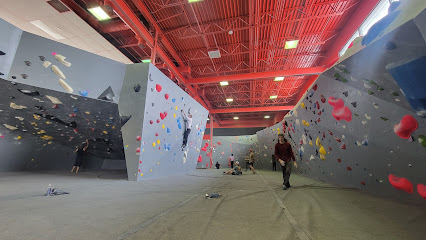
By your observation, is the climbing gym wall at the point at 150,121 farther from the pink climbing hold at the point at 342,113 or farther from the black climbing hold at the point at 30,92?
the pink climbing hold at the point at 342,113

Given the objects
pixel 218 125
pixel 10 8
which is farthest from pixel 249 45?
pixel 218 125

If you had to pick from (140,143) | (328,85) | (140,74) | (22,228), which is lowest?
(22,228)

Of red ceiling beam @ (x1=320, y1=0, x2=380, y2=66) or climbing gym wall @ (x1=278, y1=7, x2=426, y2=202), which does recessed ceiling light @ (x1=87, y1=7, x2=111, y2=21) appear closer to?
climbing gym wall @ (x1=278, y1=7, x2=426, y2=202)

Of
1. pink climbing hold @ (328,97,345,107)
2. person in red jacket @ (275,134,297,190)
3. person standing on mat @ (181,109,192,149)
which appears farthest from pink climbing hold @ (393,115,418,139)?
person standing on mat @ (181,109,192,149)

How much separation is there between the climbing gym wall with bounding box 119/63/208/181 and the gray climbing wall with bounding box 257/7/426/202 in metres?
3.81

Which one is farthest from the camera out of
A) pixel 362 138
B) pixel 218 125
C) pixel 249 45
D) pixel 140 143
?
pixel 218 125

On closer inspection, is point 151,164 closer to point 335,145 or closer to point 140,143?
point 140,143

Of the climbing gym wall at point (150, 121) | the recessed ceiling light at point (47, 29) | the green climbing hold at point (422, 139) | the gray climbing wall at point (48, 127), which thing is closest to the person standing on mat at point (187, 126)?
the climbing gym wall at point (150, 121)

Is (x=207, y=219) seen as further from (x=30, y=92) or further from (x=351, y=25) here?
(x=351, y=25)

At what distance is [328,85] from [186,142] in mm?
5340

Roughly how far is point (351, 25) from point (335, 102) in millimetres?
5361

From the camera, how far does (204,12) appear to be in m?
6.35

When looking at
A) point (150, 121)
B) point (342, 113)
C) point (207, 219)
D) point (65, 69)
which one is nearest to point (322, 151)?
point (342, 113)

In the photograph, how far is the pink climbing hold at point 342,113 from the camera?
9.32ft
